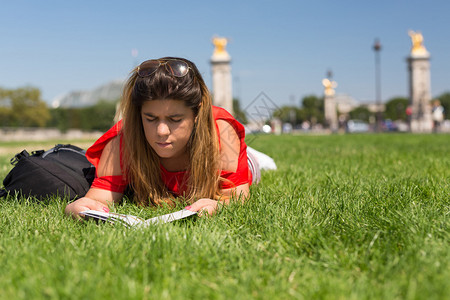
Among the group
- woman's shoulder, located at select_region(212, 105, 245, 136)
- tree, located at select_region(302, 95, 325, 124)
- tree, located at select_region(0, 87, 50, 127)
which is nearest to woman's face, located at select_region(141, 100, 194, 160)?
woman's shoulder, located at select_region(212, 105, 245, 136)

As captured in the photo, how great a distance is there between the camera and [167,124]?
98.0 inches

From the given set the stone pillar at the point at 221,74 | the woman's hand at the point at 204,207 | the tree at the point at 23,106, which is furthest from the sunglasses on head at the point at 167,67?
the tree at the point at 23,106

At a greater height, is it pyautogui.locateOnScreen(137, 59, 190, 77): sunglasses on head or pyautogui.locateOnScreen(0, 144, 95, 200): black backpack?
pyautogui.locateOnScreen(137, 59, 190, 77): sunglasses on head

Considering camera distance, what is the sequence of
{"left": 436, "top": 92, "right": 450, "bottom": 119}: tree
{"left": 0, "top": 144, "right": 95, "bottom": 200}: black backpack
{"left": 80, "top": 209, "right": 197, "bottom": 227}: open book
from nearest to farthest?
{"left": 80, "top": 209, "right": 197, "bottom": 227}: open book, {"left": 0, "top": 144, "right": 95, "bottom": 200}: black backpack, {"left": 436, "top": 92, "right": 450, "bottom": 119}: tree

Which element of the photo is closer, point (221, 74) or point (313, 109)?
point (221, 74)

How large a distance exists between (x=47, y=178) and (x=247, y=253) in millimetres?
1979

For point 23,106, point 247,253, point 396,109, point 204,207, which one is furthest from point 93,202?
point 396,109

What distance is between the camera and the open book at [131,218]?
220 cm

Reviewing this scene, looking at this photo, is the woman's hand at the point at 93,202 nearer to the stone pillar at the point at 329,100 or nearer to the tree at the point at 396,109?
the stone pillar at the point at 329,100

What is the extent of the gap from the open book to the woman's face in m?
0.42

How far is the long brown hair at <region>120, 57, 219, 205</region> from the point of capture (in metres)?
2.42

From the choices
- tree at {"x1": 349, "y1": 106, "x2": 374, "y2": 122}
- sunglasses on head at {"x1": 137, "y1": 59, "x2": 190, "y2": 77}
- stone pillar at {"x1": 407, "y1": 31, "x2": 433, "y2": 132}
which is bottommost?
tree at {"x1": 349, "y1": 106, "x2": 374, "y2": 122}

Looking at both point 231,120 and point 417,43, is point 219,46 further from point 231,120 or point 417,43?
point 231,120

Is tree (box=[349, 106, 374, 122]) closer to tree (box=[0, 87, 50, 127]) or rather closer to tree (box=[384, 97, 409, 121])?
tree (box=[384, 97, 409, 121])
